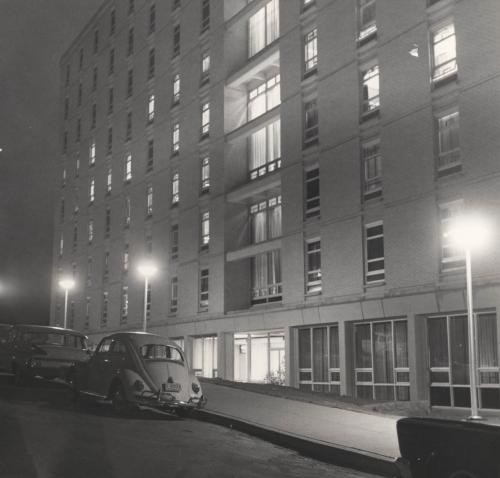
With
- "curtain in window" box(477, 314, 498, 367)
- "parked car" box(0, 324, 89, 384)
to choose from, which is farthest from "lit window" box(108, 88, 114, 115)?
"curtain in window" box(477, 314, 498, 367)

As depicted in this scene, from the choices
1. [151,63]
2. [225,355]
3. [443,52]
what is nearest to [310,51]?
[443,52]

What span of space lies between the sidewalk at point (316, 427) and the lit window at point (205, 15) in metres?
22.3

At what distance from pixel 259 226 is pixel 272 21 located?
9175 mm

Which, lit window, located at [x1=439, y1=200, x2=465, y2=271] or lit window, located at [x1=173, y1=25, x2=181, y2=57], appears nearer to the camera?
lit window, located at [x1=439, y1=200, x2=465, y2=271]

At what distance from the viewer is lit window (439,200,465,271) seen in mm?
19734

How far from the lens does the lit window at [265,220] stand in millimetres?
29406

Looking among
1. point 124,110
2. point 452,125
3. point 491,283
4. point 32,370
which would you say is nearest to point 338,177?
point 452,125

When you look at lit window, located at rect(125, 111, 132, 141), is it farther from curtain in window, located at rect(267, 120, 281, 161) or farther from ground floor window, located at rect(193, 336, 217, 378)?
ground floor window, located at rect(193, 336, 217, 378)

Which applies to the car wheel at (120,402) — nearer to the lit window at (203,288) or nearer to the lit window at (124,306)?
the lit window at (203,288)

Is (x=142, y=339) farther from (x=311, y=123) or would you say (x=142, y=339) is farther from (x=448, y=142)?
(x=311, y=123)

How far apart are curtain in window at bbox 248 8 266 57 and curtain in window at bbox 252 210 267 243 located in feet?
25.5

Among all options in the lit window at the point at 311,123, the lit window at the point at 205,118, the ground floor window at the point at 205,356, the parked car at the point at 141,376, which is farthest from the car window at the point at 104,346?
the lit window at the point at 205,118

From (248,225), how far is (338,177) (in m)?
8.06

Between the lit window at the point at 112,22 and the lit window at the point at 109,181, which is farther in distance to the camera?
the lit window at the point at 112,22
